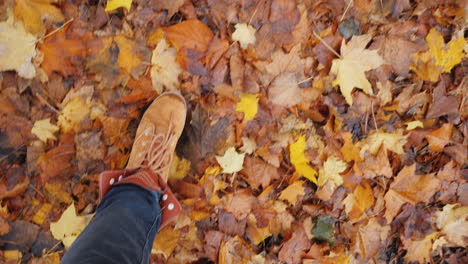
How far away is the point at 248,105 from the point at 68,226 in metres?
0.91

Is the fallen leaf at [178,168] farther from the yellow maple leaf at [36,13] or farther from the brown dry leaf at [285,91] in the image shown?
the yellow maple leaf at [36,13]

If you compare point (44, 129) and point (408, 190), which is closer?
point (44, 129)

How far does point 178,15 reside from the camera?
1.24 m

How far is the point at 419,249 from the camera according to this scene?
1.37m

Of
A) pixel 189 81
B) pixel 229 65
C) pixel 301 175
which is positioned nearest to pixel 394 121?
pixel 301 175

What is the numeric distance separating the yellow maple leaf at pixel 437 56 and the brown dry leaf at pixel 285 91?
0.51 m

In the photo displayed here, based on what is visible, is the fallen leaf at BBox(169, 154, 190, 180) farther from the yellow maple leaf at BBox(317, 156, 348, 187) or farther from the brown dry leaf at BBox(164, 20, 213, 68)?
the yellow maple leaf at BBox(317, 156, 348, 187)

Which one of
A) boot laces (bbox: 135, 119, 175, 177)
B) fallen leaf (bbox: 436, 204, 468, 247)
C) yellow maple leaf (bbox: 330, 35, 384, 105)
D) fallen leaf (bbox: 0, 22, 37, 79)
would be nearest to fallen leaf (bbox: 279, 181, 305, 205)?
yellow maple leaf (bbox: 330, 35, 384, 105)

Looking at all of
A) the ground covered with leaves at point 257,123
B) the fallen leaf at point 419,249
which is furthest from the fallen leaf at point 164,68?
the fallen leaf at point 419,249

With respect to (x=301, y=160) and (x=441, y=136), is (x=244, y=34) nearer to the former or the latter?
(x=301, y=160)

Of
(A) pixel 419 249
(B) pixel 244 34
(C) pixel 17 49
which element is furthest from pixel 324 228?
(C) pixel 17 49

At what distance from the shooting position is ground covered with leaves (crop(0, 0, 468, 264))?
1212mm

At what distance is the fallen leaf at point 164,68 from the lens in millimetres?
1219

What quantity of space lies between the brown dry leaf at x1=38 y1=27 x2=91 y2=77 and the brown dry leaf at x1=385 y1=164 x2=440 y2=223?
1.42 meters
